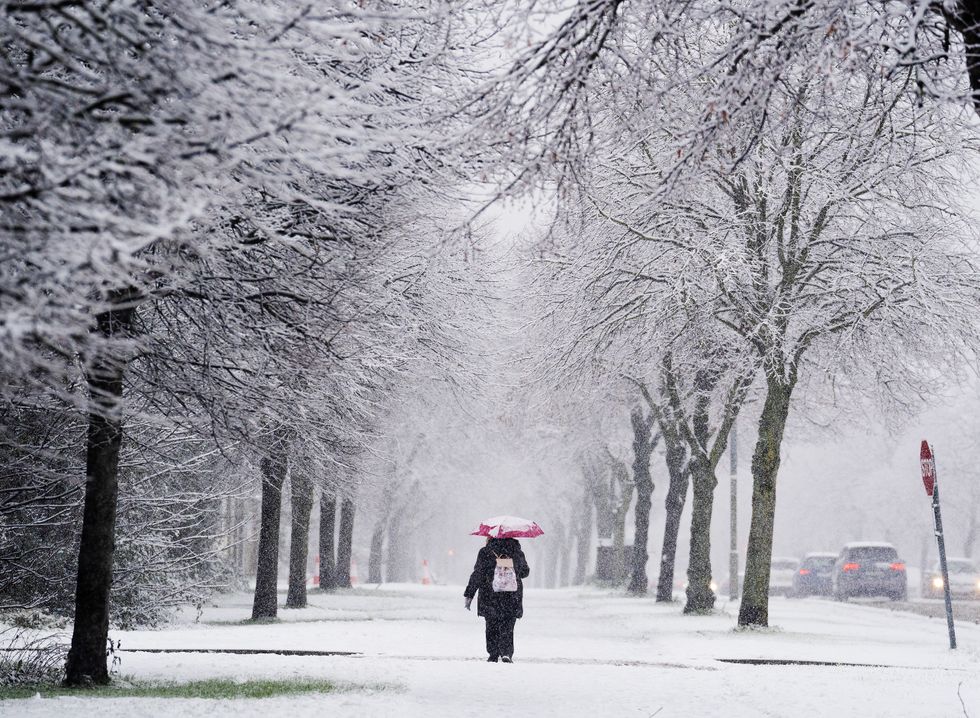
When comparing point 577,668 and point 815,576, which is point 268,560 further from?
point 815,576

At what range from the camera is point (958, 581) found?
37.2 m

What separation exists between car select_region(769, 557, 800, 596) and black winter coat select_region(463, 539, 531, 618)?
105 feet

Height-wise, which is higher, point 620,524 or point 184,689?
point 620,524

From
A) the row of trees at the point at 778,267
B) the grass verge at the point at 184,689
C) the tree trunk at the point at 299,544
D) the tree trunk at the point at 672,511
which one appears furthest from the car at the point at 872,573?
the grass verge at the point at 184,689

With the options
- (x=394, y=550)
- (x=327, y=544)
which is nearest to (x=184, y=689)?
(x=327, y=544)

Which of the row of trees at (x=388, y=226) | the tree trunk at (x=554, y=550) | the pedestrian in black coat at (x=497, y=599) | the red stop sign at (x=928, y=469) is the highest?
the row of trees at (x=388, y=226)

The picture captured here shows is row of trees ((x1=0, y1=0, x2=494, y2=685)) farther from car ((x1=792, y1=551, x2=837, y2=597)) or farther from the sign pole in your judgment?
car ((x1=792, y1=551, x2=837, y2=597))

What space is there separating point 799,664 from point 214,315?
8.16m

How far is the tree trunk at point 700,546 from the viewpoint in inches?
914

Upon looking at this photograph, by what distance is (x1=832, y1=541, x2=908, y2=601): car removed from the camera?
32125 millimetres

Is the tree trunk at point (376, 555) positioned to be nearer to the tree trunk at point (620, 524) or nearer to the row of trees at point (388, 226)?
the tree trunk at point (620, 524)

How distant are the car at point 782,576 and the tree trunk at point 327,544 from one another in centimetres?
1942

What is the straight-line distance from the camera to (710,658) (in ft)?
47.1

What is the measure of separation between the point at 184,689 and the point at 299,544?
15.0 metres
